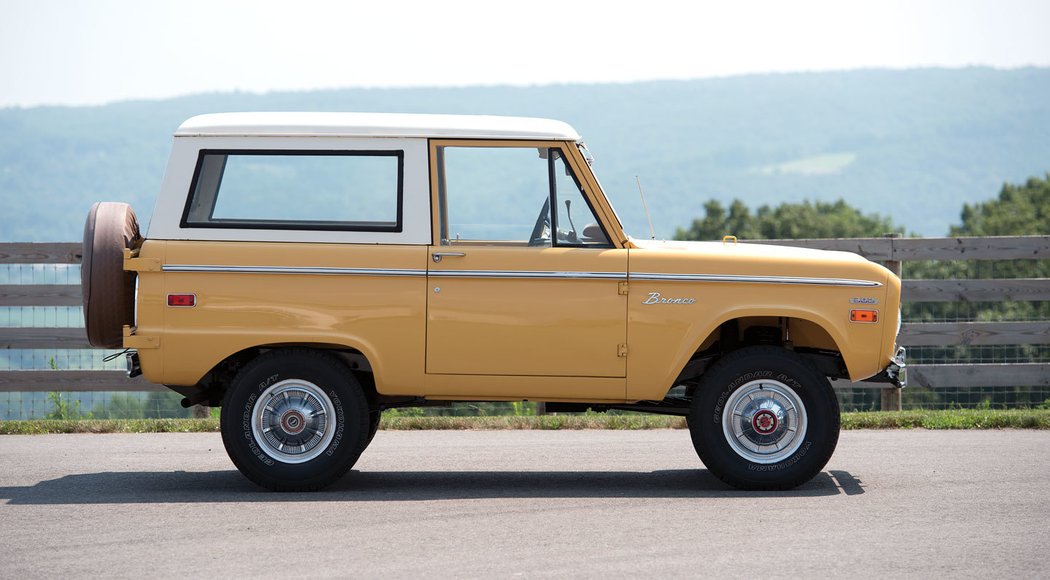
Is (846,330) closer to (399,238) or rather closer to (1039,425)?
(399,238)

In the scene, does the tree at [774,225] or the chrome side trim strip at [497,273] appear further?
the tree at [774,225]

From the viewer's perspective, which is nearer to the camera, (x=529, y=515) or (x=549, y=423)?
(x=529, y=515)

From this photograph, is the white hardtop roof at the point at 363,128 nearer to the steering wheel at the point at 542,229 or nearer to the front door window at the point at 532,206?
the front door window at the point at 532,206

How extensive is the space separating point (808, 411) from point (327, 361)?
2.93 m

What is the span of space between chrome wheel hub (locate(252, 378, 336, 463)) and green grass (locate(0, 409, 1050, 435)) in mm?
3245

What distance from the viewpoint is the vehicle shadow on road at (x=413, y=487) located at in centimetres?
728

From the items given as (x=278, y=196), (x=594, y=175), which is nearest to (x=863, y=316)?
(x=594, y=175)

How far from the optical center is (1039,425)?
10.5 metres

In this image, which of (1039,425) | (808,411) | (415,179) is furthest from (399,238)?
(1039,425)

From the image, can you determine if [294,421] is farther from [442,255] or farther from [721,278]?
[721,278]

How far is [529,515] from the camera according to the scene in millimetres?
6629

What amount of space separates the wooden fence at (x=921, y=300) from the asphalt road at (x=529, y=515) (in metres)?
1.98

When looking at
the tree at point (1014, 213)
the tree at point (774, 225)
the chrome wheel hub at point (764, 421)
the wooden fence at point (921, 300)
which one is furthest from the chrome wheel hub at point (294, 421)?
the tree at point (774, 225)

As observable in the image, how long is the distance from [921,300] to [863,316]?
4.43 meters
